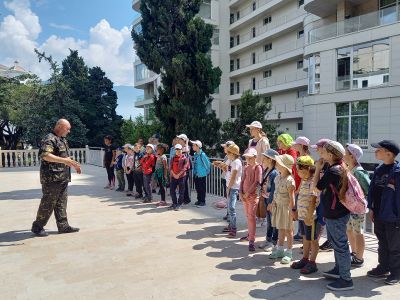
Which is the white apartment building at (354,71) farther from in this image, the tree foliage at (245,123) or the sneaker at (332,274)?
the sneaker at (332,274)

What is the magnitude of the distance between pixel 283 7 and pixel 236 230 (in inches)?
1138

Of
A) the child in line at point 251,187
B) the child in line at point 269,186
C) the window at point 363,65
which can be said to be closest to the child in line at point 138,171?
the child in line at point 251,187

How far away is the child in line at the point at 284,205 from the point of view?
4402 mm

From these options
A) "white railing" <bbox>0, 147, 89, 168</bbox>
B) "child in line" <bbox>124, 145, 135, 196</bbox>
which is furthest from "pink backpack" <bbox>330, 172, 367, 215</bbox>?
"white railing" <bbox>0, 147, 89, 168</bbox>

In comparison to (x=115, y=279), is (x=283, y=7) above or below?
above

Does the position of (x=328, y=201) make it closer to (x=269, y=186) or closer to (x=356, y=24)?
(x=269, y=186)

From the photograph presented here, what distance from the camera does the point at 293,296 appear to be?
3486mm

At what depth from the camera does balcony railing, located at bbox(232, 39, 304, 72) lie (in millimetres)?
28500

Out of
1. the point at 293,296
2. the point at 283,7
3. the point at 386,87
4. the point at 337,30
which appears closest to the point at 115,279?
the point at 293,296

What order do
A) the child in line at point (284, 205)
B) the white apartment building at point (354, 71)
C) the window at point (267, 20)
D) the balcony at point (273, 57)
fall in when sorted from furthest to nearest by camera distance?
the window at point (267, 20) < the balcony at point (273, 57) < the white apartment building at point (354, 71) < the child in line at point (284, 205)

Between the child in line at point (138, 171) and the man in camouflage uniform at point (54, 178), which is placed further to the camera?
the child in line at point (138, 171)

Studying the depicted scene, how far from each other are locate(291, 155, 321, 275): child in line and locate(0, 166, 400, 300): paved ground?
0.59 ft

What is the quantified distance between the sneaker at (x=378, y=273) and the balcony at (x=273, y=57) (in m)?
26.2

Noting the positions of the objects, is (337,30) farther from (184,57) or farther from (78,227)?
(78,227)
